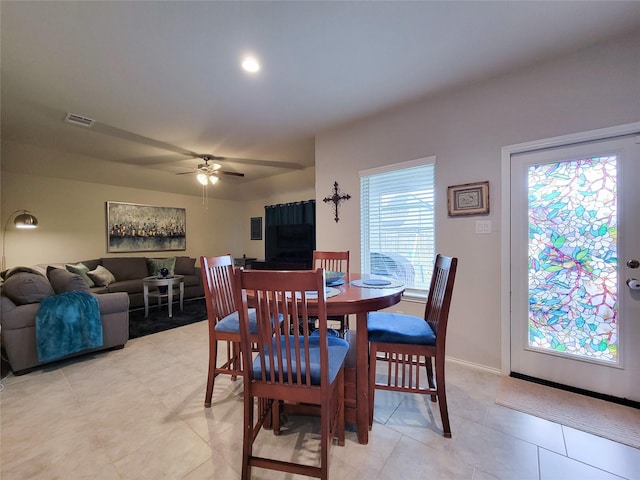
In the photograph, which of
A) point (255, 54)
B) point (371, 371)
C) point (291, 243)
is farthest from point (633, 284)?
point (291, 243)

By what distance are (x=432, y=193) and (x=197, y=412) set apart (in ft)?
8.86

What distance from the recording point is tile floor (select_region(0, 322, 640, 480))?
1270mm

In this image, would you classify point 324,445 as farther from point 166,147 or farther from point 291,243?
point 291,243

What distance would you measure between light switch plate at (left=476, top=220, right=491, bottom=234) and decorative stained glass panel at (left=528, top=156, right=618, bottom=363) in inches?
11.4

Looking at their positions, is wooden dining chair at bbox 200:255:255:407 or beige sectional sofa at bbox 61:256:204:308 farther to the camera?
beige sectional sofa at bbox 61:256:204:308

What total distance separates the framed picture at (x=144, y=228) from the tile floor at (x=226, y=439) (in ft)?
11.2

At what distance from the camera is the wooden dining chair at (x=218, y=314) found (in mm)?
1803

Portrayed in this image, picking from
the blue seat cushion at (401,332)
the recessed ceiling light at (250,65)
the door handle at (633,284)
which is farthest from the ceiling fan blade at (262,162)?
the door handle at (633,284)

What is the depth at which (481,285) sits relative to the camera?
2301 mm

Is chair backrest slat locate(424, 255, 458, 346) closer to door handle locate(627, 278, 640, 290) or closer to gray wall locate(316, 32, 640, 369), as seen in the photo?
gray wall locate(316, 32, 640, 369)

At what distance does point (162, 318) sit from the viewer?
3988 mm

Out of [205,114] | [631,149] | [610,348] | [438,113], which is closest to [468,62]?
[438,113]

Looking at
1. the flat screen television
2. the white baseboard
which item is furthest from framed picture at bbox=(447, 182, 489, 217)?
the flat screen television

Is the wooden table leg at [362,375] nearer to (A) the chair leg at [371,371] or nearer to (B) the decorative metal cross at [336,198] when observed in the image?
(A) the chair leg at [371,371]
